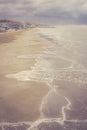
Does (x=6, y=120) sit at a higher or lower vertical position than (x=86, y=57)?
lower

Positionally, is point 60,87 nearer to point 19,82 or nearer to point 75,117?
point 19,82

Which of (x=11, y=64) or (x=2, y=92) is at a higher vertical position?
(x=11, y=64)

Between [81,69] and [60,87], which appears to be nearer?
[60,87]

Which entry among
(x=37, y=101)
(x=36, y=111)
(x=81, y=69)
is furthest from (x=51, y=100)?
(x=81, y=69)

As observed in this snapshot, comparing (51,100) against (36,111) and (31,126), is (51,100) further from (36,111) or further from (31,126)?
(31,126)

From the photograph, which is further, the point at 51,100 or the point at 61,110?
the point at 51,100

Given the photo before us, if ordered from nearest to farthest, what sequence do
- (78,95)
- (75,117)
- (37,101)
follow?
(75,117)
(37,101)
(78,95)

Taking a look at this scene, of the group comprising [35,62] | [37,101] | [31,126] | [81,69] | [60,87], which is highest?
[35,62]

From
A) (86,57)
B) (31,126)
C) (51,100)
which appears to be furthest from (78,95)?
(86,57)

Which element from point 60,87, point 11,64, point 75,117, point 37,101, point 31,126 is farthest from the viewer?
point 11,64
